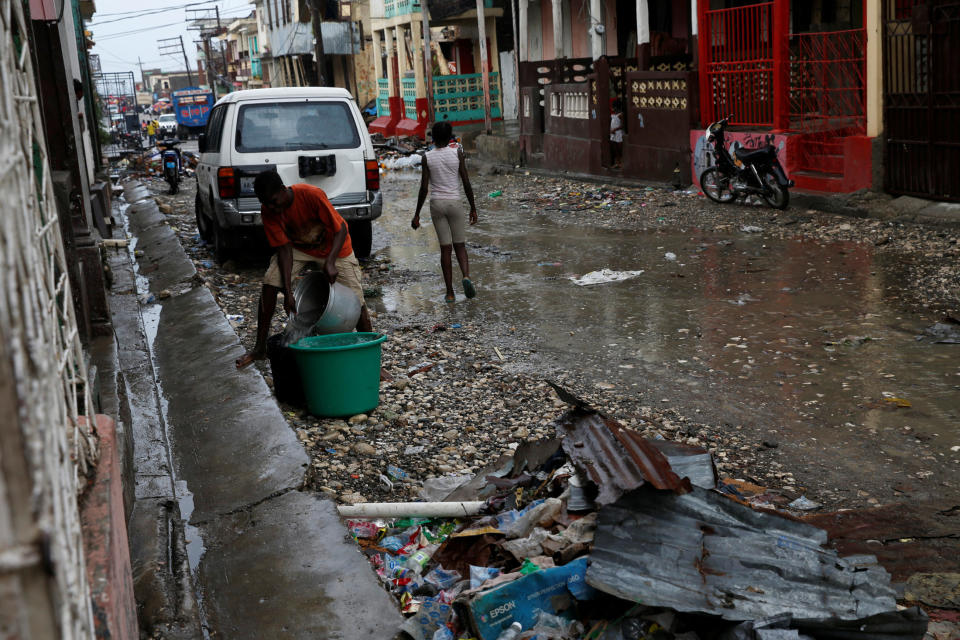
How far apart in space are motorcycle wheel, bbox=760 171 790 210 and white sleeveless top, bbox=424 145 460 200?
5320 mm

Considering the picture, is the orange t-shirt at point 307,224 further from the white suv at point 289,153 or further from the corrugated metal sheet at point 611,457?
the white suv at point 289,153

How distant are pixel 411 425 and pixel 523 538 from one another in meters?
2.07

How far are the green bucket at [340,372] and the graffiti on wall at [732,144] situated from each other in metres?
8.85

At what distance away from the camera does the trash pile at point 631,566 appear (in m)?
2.95

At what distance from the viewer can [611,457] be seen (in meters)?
3.64

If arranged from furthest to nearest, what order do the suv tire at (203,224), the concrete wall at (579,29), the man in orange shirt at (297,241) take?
the concrete wall at (579,29) < the suv tire at (203,224) < the man in orange shirt at (297,241)

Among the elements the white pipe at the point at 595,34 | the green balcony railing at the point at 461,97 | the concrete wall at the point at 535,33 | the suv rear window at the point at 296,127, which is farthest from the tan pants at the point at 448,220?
the green balcony railing at the point at 461,97

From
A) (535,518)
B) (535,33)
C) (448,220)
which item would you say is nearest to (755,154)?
(448,220)

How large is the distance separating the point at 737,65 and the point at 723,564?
12.0m

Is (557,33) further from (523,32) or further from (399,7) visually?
(399,7)

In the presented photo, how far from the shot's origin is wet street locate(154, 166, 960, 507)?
4.96m

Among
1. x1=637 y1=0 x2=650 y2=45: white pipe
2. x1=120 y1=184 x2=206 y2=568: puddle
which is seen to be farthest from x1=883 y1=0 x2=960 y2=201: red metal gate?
x1=120 y1=184 x2=206 y2=568: puddle

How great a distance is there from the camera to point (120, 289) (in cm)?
1008

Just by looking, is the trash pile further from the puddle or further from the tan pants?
the tan pants
